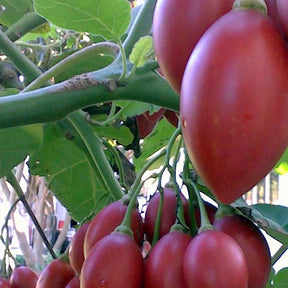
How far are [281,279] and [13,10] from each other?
19.0 inches

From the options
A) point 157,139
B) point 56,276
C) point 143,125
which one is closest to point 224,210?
point 56,276

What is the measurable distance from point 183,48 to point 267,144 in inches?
2.6

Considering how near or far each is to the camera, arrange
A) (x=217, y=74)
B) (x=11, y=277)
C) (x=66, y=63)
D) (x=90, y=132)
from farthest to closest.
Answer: (x=11, y=277) < (x=90, y=132) < (x=66, y=63) < (x=217, y=74)

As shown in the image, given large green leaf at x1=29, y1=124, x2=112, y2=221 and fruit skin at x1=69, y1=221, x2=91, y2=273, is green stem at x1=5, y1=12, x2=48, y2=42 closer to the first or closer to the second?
large green leaf at x1=29, y1=124, x2=112, y2=221

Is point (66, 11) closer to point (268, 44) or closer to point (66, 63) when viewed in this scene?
point (66, 63)

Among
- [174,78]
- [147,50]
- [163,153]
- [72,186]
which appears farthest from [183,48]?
[72,186]

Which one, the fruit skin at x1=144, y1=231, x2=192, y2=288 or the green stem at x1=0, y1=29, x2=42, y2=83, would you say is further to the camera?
the green stem at x1=0, y1=29, x2=42, y2=83

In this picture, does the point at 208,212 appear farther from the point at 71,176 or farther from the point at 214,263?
the point at 71,176

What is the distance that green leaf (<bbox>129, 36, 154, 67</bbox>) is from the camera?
1.58 ft

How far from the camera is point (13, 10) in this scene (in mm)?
895

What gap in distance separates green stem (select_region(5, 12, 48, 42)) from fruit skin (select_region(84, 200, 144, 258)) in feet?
1.25

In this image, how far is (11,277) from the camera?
2.85ft

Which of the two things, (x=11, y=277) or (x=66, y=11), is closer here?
(x=66, y=11)

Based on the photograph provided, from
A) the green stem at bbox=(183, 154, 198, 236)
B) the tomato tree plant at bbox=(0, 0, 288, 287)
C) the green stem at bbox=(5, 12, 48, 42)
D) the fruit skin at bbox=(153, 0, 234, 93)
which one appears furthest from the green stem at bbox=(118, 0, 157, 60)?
the green stem at bbox=(5, 12, 48, 42)
